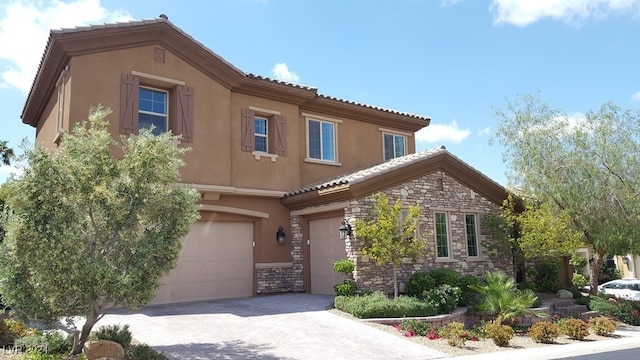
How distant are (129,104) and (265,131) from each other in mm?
4971

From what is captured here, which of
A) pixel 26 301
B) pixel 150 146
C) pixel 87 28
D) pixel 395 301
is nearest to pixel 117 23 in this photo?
pixel 87 28

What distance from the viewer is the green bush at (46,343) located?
27.9 feet

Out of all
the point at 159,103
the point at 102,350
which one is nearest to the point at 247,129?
the point at 159,103

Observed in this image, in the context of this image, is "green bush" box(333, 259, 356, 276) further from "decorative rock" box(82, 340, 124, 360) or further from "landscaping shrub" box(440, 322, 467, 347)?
"decorative rock" box(82, 340, 124, 360)

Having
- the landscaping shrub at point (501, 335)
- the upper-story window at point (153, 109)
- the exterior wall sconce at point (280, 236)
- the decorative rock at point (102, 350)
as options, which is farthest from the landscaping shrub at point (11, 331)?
the landscaping shrub at point (501, 335)

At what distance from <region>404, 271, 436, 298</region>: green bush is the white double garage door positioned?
85.5 inches

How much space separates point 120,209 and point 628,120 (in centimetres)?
1672

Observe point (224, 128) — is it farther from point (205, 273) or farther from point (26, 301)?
point (26, 301)

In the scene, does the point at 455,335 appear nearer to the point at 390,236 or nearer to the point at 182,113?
the point at 390,236

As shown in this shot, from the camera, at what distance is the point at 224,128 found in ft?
52.2

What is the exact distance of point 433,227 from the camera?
16406 millimetres

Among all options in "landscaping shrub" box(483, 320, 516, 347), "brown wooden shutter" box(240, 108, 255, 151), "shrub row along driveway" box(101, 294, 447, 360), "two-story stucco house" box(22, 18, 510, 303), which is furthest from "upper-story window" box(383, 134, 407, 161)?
"landscaping shrub" box(483, 320, 516, 347)

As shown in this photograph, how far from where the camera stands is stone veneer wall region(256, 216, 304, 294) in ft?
54.7

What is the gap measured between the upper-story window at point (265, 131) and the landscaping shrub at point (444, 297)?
7.08 metres
